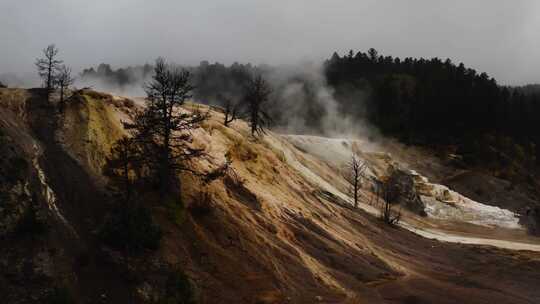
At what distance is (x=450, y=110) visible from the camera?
327 feet

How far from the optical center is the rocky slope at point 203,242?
55.2 feet

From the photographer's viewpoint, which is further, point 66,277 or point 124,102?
point 124,102

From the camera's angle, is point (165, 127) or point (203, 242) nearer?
point (203, 242)

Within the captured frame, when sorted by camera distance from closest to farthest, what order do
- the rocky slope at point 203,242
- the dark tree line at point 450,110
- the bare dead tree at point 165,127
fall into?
the rocky slope at point 203,242 → the bare dead tree at point 165,127 → the dark tree line at point 450,110

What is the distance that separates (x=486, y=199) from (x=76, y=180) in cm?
6510

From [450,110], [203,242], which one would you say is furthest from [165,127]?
[450,110]

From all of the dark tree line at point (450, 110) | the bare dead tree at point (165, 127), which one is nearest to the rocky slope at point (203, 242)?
the bare dead tree at point (165, 127)

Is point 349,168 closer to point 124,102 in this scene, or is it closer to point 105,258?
point 124,102

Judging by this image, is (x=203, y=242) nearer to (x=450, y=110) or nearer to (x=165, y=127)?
(x=165, y=127)

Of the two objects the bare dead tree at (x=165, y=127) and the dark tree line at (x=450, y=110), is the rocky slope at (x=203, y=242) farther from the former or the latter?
the dark tree line at (x=450, y=110)

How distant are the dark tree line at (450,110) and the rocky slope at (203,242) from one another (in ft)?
200

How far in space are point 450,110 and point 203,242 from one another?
90.6 meters

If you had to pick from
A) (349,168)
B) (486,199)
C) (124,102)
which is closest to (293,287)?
(124,102)

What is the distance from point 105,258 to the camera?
17.7 meters
